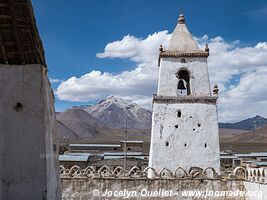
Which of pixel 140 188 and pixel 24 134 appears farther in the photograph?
pixel 140 188

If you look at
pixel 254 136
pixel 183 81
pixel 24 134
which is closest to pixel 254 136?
pixel 254 136

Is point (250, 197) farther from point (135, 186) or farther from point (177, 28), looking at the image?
point (177, 28)

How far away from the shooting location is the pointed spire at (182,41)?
72.1 feet

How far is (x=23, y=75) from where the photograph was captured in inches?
226

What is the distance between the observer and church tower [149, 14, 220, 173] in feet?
67.0

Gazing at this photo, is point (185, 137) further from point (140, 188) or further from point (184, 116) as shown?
point (140, 188)

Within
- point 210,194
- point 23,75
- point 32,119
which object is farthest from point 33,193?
point 210,194

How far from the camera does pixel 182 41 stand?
2230 cm

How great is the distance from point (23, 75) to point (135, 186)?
10.5 metres

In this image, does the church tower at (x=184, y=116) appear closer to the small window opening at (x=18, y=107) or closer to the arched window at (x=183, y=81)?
the arched window at (x=183, y=81)

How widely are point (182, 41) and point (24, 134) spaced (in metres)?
17.7
